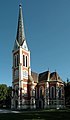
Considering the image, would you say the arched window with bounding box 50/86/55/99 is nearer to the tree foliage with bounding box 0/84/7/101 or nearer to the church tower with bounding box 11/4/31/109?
the church tower with bounding box 11/4/31/109

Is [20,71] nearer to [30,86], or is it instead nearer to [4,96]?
[30,86]

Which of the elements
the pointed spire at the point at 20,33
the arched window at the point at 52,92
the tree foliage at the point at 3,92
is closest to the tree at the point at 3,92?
the tree foliage at the point at 3,92

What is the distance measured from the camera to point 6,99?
264 feet

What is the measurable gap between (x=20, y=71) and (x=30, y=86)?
5837 millimetres

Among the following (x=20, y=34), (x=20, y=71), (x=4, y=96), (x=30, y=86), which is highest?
(x=20, y=34)

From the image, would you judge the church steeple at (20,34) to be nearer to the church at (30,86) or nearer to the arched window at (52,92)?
the church at (30,86)

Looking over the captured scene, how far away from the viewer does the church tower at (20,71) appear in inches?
2506

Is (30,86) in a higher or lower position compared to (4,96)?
higher

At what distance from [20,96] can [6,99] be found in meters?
18.8

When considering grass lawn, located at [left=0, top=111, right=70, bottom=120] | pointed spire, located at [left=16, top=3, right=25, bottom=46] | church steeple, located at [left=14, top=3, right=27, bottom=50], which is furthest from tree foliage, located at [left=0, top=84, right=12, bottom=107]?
grass lawn, located at [left=0, top=111, right=70, bottom=120]

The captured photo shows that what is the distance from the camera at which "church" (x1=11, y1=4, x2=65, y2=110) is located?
6412 centimetres

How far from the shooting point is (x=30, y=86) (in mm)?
65812

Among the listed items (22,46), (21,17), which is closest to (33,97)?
(22,46)

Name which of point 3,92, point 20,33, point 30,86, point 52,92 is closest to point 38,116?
point 30,86
